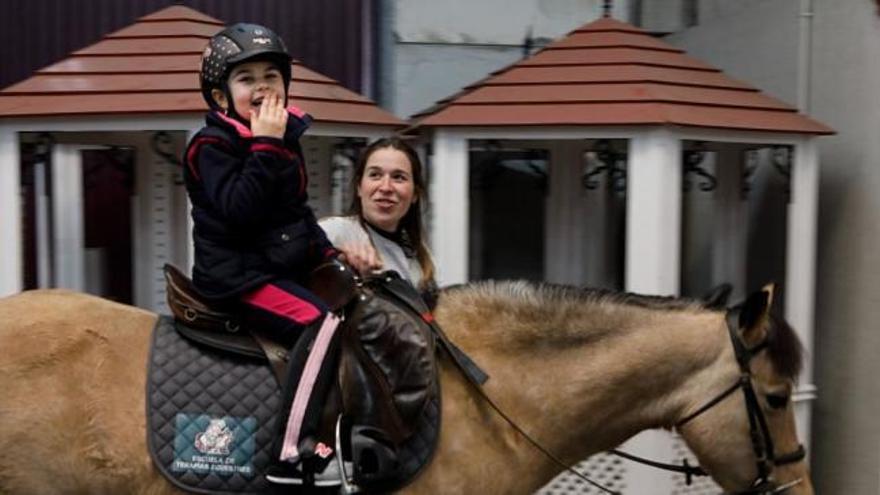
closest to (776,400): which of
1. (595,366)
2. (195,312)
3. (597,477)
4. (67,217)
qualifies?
(595,366)

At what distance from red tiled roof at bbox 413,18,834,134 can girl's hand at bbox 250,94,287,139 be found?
225cm

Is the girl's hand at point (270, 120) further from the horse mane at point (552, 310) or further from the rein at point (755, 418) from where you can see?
the rein at point (755, 418)

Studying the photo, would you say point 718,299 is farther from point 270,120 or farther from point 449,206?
point 449,206

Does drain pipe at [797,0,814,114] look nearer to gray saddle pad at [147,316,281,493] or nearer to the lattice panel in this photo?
the lattice panel

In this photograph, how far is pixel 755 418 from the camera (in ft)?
9.77

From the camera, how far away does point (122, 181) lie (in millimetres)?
6195

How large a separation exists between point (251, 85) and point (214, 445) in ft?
3.43

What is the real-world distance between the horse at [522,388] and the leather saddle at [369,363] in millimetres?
114

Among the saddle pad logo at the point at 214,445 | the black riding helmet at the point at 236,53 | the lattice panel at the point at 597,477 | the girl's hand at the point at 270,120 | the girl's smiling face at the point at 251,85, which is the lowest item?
the lattice panel at the point at 597,477

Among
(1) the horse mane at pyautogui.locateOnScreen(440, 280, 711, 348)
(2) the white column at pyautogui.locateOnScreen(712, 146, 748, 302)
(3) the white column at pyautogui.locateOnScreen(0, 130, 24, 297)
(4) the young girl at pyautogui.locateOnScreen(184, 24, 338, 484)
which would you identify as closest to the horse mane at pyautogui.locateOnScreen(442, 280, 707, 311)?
(1) the horse mane at pyautogui.locateOnScreen(440, 280, 711, 348)

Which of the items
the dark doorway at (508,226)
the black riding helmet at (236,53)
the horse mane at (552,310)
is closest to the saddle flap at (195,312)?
the black riding helmet at (236,53)

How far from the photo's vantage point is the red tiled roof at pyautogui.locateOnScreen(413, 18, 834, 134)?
16.2 ft

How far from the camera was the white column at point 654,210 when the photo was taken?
15.9 ft


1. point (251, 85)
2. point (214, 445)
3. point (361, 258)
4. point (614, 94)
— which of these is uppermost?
point (614, 94)
